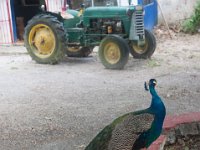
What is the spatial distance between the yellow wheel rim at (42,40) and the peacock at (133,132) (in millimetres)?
6736

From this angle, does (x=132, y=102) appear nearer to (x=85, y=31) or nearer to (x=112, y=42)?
(x=112, y=42)

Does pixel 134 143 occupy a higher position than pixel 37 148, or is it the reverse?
pixel 134 143

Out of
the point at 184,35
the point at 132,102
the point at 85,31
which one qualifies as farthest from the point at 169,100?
the point at 184,35

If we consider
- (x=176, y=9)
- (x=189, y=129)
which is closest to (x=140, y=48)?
(x=176, y=9)

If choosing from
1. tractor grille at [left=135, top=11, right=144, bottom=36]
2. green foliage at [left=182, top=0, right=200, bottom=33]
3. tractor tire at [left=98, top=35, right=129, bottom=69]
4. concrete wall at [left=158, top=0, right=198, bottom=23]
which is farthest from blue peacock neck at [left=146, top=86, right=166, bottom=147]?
concrete wall at [left=158, top=0, right=198, bottom=23]

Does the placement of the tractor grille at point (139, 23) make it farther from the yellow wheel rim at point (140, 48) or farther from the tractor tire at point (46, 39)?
the tractor tire at point (46, 39)

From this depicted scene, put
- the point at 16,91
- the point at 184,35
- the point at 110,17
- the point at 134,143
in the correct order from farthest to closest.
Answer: the point at 184,35 → the point at 110,17 → the point at 16,91 → the point at 134,143

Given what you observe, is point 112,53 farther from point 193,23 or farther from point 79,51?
point 193,23

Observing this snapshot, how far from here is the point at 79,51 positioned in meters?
11.0

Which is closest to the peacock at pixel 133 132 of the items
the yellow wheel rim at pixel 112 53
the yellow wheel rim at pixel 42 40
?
the yellow wheel rim at pixel 112 53

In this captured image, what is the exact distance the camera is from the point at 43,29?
10383 millimetres

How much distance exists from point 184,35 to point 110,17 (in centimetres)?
476

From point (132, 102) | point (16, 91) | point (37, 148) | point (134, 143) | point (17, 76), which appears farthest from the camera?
point (17, 76)

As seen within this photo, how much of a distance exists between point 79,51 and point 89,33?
858 mm
